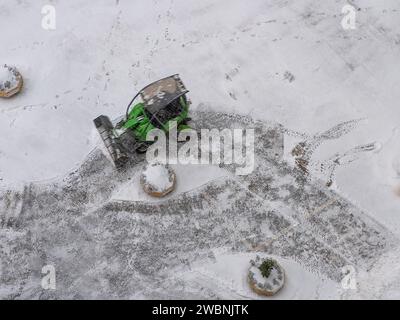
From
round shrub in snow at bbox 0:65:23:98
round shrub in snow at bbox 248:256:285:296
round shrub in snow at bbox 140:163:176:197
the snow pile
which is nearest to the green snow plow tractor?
round shrub in snow at bbox 140:163:176:197

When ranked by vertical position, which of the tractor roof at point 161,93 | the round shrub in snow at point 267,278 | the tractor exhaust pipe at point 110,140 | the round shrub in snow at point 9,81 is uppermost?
the round shrub in snow at point 9,81

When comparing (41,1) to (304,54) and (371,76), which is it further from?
(371,76)

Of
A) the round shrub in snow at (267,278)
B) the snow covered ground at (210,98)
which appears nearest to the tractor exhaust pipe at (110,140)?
the snow covered ground at (210,98)

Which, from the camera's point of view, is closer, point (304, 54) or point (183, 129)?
point (183, 129)

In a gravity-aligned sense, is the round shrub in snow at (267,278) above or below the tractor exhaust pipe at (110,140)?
below

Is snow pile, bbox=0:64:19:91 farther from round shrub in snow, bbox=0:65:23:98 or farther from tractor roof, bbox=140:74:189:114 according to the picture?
tractor roof, bbox=140:74:189:114

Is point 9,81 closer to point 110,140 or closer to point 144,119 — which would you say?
point 110,140

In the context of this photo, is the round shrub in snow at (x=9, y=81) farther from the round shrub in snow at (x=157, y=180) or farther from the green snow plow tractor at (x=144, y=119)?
the round shrub in snow at (x=157, y=180)

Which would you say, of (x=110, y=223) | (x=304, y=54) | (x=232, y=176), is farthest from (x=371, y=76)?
(x=110, y=223)
